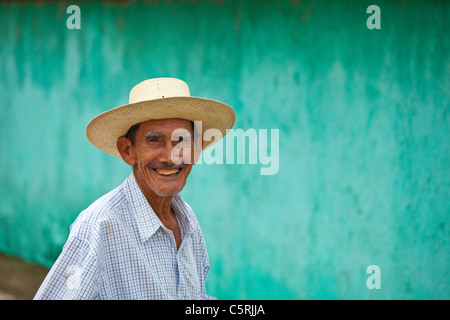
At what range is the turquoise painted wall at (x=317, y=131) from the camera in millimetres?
4160

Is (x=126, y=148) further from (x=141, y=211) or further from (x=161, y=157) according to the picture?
(x=141, y=211)

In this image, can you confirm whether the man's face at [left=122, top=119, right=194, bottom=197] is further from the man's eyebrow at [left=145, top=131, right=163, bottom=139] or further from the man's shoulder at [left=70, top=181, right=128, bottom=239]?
the man's shoulder at [left=70, top=181, right=128, bottom=239]

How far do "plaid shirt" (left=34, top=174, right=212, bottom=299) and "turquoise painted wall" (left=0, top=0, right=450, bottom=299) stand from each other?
6.42ft

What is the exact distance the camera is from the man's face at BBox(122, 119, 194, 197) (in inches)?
90.6

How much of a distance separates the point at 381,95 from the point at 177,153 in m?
2.44

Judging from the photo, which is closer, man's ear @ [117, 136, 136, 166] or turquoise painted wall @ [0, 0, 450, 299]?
man's ear @ [117, 136, 136, 166]

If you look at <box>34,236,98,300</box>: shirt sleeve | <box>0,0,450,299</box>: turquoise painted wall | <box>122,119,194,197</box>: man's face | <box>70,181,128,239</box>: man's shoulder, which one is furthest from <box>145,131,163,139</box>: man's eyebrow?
<box>0,0,450,299</box>: turquoise painted wall

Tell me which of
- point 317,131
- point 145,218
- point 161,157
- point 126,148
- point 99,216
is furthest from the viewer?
point 317,131

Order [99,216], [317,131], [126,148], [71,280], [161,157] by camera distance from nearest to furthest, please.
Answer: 1. [71,280]
2. [99,216]
3. [161,157]
4. [126,148]
5. [317,131]

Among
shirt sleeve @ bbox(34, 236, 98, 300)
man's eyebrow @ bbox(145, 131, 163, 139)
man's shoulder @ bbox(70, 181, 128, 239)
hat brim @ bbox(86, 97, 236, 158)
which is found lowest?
shirt sleeve @ bbox(34, 236, 98, 300)

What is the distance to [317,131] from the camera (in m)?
4.23

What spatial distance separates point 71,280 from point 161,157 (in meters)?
0.69

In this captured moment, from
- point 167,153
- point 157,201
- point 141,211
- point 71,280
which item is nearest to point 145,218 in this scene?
point 141,211
